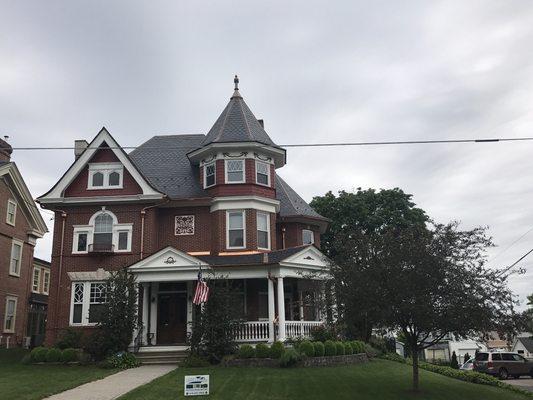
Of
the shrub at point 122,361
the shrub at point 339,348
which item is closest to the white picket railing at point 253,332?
the shrub at point 339,348

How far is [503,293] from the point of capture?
15586 mm

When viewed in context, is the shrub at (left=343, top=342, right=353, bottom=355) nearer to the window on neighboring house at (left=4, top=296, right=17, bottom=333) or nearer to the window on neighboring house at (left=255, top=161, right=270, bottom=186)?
the window on neighboring house at (left=255, top=161, right=270, bottom=186)

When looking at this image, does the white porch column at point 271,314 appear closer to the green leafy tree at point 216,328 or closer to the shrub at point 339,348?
the green leafy tree at point 216,328

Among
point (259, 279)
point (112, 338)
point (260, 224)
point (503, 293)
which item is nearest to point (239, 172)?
point (260, 224)

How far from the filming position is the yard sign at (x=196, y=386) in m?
14.0

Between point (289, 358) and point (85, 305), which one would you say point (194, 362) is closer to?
point (289, 358)

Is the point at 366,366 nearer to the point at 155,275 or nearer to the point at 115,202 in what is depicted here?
the point at 155,275

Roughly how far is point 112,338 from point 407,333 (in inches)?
462

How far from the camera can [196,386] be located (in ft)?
46.2

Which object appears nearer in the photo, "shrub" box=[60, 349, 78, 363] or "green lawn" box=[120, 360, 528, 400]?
"green lawn" box=[120, 360, 528, 400]

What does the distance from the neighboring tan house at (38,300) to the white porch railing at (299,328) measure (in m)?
19.1

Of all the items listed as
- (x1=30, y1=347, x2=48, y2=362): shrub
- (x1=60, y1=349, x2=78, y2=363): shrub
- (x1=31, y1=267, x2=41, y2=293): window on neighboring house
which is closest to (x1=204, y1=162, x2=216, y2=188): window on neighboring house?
(x1=60, y1=349, x2=78, y2=363): shrub

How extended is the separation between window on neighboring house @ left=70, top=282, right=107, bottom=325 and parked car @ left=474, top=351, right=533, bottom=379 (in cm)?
2326

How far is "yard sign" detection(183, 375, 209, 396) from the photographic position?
14.0 m
